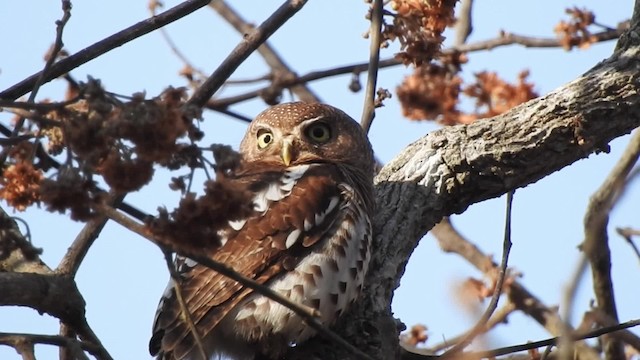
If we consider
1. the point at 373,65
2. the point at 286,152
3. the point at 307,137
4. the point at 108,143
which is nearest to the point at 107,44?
the point at 108,143

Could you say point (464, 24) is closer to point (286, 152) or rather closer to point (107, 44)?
point (286, 152)

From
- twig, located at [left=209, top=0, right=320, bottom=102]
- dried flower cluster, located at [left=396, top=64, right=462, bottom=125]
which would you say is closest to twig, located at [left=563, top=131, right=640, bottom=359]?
dried flower cluster, located at [left=396, top=64, right=462, bottom=125]

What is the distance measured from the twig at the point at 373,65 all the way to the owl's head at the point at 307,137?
466mm

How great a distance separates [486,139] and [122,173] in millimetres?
3221

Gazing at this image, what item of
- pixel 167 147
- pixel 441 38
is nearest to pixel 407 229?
pixel 441 38

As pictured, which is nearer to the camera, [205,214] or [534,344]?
[205,214]

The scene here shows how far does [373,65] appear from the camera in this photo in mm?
5965

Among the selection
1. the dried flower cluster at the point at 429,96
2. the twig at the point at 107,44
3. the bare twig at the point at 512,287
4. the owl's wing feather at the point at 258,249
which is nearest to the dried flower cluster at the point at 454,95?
the dried flower cluster at the point at 429,96

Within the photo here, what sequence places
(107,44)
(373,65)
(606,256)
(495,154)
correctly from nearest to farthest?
(107,44) < (495,154) < (373,65) < (606,256)

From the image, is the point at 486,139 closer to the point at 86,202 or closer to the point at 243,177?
the point at 243,177

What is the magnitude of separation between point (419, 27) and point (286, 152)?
4.51 feet

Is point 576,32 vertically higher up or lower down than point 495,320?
higher up

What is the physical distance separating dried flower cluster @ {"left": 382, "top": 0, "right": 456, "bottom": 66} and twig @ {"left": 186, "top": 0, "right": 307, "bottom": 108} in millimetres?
856

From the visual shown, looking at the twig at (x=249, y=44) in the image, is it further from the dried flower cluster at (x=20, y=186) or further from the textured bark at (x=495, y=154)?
the dried flower cluster at (x=20, y=186)
